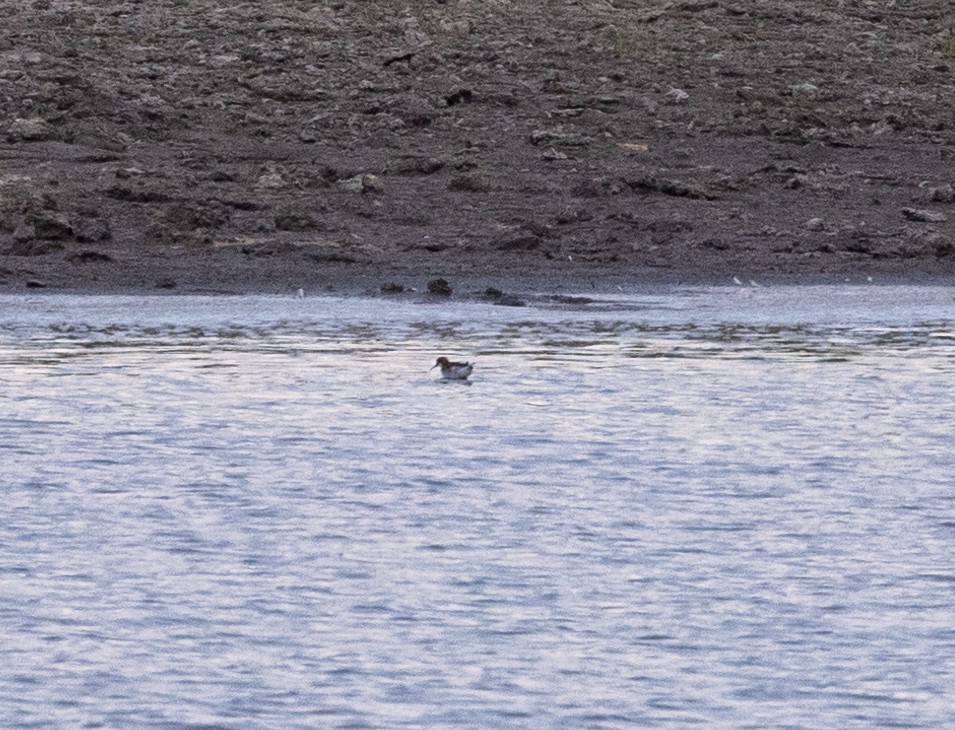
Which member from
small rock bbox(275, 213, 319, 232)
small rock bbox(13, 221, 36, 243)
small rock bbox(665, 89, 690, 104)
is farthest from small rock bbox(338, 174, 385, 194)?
small rock bbox(665, 89, 690, 104)

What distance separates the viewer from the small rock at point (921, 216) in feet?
65.3

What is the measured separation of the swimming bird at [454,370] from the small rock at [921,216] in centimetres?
811

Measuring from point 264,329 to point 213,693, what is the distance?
29.7ft

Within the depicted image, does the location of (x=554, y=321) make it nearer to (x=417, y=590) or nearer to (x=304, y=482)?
(x=304, y=482)

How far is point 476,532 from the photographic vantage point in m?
8.73

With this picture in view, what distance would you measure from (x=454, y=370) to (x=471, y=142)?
28.3 ft

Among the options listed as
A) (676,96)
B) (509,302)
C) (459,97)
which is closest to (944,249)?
(676,96)

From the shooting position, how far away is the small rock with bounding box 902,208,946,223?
19906 mm

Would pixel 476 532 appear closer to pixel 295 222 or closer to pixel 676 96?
pixel 295 222

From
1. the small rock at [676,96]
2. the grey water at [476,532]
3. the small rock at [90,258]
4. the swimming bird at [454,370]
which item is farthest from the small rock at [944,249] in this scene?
the swimming bird at [454,370]

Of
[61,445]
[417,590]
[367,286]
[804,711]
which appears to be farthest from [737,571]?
[367,286]

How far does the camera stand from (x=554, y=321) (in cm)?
1606

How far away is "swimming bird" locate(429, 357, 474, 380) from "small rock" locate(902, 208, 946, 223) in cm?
811

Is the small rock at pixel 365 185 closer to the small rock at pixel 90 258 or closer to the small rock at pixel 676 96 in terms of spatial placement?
the small rock at pixel 90 258
